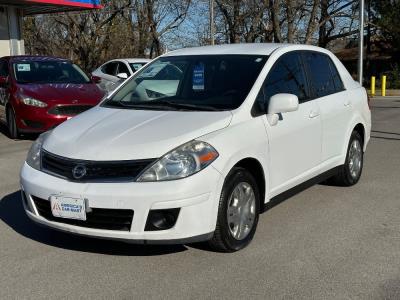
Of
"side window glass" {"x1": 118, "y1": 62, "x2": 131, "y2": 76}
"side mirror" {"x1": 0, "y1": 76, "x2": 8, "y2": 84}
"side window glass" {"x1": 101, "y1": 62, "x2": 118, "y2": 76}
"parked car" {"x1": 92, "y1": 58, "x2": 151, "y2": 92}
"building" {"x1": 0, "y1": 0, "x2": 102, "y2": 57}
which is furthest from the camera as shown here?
"building" {"x1": 0, "y1": 0, "x2": 102, "y2": 57}

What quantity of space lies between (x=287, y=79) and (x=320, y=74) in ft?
2.57

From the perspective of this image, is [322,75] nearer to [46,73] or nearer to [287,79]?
[287,79]

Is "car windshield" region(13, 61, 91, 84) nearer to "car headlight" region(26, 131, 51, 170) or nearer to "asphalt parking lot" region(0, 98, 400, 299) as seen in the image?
"asphalt parking lot" region(0, 98, 400, 299)

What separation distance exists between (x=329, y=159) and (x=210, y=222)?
2186 millimetres

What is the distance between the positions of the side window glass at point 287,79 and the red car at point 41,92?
17.6 feet

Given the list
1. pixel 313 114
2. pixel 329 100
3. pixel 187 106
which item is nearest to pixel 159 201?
pixel 187 106

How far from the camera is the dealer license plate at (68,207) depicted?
3.80 meters

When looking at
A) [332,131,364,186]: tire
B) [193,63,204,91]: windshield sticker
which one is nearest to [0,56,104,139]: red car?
[193,63,204,91]: windshield sticker

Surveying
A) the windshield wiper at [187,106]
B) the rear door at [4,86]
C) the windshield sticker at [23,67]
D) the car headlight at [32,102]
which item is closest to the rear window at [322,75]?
the windshield wiper at [187,106]

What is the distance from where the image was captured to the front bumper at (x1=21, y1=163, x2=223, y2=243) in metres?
3.68

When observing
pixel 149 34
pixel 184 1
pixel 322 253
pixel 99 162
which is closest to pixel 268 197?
pixel 322 253

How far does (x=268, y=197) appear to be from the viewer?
4539 millimetres

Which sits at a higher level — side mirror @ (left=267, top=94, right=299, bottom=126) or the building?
the building

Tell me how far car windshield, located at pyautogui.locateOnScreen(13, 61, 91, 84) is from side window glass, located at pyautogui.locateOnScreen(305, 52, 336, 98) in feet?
20.2
